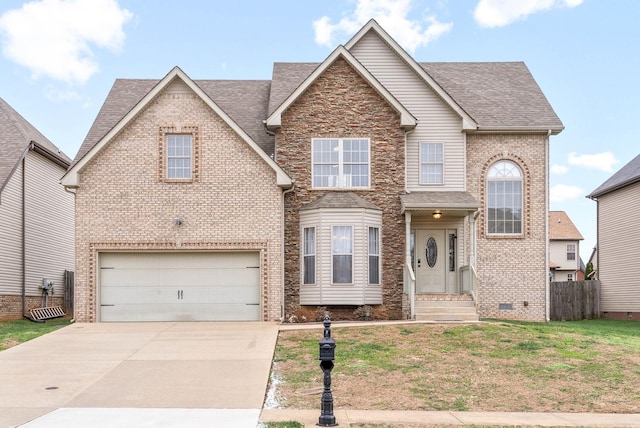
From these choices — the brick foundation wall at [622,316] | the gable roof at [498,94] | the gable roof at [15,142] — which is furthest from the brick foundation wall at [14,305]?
the brick foundation wall at [622,316]

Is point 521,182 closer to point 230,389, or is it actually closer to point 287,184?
point 287,184

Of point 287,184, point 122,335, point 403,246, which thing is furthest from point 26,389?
point 403,246

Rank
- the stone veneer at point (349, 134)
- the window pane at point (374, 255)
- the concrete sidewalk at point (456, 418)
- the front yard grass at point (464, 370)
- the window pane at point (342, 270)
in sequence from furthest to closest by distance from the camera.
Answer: the stone veneer at point (349, 134) < the window pane at point (374, 255) < the window pane at point (342, 270) < the front yard grass at point (464, 370) < the concrete sidewalk at point (456, 418)

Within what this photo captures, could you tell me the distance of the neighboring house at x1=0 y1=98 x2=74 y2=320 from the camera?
921 inches

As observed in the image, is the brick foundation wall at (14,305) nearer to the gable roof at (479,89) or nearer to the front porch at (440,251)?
the gable roof at (479,89)

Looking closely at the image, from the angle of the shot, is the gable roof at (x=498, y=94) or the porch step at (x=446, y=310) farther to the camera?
the gable roof at (x=498, y=94)

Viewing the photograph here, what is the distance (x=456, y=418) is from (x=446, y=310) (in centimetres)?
1052

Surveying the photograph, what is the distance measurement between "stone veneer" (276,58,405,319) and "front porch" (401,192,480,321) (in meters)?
0.66

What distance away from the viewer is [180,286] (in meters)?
20.3

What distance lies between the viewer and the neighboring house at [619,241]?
91.6 ft

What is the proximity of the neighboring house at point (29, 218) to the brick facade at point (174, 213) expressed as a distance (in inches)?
191

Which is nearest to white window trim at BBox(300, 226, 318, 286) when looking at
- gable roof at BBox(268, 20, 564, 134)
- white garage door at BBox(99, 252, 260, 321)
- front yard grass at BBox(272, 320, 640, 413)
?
white garage door at BBox(99, 252, 260, 321)

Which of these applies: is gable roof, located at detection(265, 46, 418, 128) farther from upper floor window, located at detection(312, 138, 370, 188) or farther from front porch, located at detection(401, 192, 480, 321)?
front porch, located at detection(401, 192, 480, 321)

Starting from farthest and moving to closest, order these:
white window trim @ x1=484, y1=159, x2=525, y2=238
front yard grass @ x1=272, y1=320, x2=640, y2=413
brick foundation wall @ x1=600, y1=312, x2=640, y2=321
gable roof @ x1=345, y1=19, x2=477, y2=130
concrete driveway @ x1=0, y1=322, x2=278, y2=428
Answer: brick foundation wall @ x1=600, y1=312, x2=640, y2=321 < white window trim @ x1=484, y1=159, x2=525, y2=238 < gable roof @ x1=345, y1=19, x2=477, y2=130 < front yard grass @ x1=272, y1=320, x2=640, y2=413 < concrete driveway @ x1=0, y1=322, x2=278, y2=428
